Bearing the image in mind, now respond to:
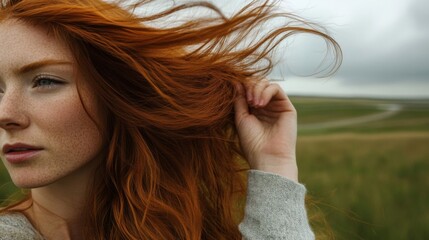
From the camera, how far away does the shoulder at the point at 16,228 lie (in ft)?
6.03

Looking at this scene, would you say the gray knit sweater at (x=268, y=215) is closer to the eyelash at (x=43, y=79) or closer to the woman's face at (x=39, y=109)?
the woman's face at (x=39, y=109)

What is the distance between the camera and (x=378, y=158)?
783 centimetres

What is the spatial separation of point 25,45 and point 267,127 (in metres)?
0.90

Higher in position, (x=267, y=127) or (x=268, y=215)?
(x=267, y=127)

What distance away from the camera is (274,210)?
198cm

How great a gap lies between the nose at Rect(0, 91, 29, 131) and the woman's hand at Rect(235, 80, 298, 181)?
2.54ft

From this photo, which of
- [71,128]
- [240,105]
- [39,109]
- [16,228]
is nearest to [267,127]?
[240,105]

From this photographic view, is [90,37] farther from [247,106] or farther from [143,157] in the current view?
[247,106]

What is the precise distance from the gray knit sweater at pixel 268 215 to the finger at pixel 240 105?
0.76ft

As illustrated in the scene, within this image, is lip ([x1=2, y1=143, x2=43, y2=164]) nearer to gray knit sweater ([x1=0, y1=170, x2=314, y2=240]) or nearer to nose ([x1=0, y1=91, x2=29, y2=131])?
nose ([x1=0, y1=91, x2=29, y2=131])

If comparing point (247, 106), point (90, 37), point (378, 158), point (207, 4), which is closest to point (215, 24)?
point (207, 4)

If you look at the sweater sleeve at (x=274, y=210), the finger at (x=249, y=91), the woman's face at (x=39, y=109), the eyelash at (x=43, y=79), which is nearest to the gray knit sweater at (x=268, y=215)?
the sweater sleeve at (x=274, y=210)

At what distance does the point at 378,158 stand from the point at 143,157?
6.19 meters

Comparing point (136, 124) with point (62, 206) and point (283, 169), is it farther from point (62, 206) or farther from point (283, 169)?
point (283, 169)
